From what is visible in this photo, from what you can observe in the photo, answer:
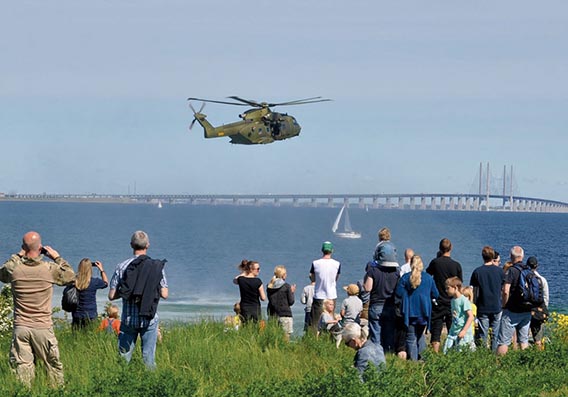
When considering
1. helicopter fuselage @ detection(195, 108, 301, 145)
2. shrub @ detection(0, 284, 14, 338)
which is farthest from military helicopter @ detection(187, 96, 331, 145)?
shrub @ detection(0, 284, 14, 338)

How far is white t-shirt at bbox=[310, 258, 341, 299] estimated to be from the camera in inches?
550

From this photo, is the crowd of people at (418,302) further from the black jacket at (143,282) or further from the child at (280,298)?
the black jacket at (143,282)

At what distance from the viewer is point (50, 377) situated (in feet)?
32.0

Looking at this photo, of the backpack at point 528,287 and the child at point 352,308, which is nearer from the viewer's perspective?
the backpack at point 528,287

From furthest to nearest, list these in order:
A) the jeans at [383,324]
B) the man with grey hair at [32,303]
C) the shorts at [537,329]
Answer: the shorts at [537,329] < the jeans at [383,324] < the man with grey hair at [32,303]

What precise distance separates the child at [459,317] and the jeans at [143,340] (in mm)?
4319

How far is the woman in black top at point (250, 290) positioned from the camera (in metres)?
13.7

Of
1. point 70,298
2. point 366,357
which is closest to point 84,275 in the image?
point 70,298

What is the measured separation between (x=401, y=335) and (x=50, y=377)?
4800 millimetres

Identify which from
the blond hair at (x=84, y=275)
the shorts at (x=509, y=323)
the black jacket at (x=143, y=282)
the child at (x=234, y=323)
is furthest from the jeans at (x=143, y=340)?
the shorts at (x=509, y=323)

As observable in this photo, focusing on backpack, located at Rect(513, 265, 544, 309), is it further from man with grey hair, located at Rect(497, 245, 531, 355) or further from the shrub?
the shrub

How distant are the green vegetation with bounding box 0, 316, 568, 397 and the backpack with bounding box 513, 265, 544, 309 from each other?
752mm

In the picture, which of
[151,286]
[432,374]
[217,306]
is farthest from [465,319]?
[217,306]

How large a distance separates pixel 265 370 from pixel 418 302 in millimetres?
2342
